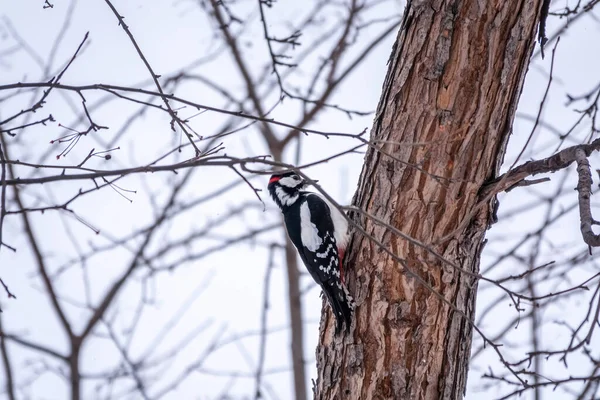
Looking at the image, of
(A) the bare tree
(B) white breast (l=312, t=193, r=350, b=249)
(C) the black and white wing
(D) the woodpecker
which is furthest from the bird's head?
(A) the bare tree

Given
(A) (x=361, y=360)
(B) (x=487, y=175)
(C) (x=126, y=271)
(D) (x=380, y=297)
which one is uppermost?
A: (C) (x=126, y=271)

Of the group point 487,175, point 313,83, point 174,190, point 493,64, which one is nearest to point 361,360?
point 487,175

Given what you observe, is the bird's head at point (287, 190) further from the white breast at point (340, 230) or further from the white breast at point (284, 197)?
the white breast at point (340, 230)

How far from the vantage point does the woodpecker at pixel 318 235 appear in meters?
3.37

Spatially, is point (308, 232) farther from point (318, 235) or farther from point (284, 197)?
point (284, 197)

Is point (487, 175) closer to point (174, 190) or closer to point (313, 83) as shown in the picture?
point (313, 83)

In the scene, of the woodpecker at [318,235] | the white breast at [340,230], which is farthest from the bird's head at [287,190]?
the white breast at [340,230]

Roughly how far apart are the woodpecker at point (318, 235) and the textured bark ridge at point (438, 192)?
142 millimetres

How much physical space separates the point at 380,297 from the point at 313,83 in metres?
4.27

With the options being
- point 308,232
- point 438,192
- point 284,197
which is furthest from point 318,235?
point 438,192

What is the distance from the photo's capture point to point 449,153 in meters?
3.17

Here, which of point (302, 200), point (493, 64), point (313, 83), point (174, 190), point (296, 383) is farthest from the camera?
point (174, 190)

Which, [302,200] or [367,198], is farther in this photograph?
[302,200]

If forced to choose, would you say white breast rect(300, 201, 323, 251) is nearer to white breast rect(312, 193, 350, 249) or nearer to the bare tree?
white breast rect(312, 193, 350, 249)
